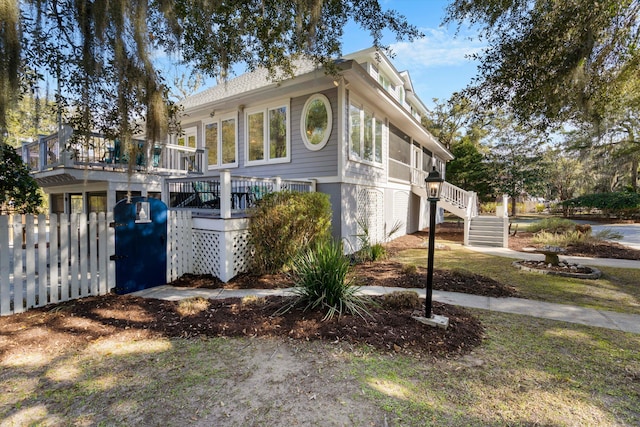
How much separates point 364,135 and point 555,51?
17.0ft

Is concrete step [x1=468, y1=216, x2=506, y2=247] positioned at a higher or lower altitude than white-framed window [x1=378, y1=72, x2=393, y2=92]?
lower

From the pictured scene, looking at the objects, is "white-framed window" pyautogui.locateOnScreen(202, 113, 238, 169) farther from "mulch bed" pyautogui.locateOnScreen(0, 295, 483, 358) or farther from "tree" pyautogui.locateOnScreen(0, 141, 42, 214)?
"mulch bed" pyautogui.locateOnScreen(0, 295, 483, 358)

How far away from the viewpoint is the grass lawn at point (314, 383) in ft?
7.26

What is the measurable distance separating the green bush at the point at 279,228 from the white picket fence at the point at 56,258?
8.43 feet

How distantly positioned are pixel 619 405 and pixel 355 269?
205 inches

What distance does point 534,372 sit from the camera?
2.87 m

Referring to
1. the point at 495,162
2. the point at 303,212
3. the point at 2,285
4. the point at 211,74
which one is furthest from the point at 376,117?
the point at 495,162

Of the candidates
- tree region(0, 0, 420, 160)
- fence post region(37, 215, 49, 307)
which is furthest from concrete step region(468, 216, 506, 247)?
fence post region(37, 215, 49, 307)

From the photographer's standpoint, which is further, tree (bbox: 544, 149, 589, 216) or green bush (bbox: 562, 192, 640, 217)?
tree (bbox: 544, 149, 589, 216)

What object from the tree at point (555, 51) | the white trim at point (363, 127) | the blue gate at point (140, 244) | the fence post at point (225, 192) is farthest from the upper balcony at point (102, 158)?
the tree at point (555, 51)

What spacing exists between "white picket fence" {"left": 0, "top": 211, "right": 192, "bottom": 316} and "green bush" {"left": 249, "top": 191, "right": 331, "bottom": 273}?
8.43ft

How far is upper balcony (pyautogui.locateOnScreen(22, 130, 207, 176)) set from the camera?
7848 millimetres

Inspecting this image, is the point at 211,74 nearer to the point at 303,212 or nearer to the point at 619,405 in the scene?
the point at 303,212

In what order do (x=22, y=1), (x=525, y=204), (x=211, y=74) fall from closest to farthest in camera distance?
1. (x=22, y=1)
2. (x=211, y=74)
3. (x=525, y=204)
